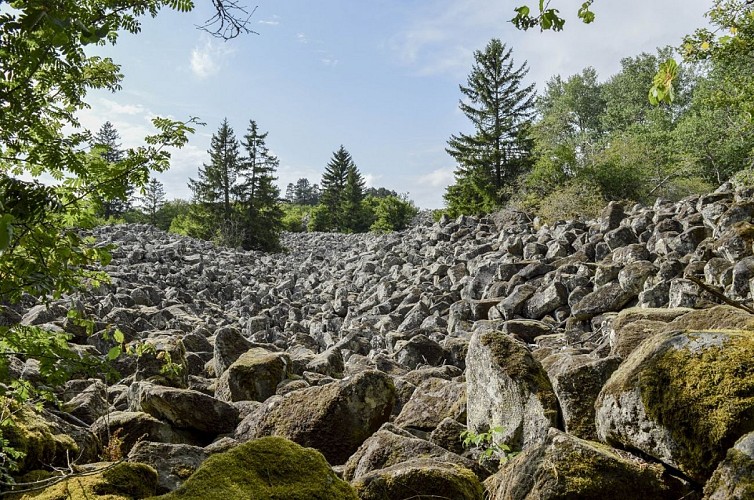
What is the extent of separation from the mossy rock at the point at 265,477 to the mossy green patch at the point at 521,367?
1770mm

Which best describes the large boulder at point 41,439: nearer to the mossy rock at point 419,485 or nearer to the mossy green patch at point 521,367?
the mossy rock at point 419,485

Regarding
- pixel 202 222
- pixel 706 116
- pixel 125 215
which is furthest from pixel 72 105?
pixel 125 215

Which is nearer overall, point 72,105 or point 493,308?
point 72,105

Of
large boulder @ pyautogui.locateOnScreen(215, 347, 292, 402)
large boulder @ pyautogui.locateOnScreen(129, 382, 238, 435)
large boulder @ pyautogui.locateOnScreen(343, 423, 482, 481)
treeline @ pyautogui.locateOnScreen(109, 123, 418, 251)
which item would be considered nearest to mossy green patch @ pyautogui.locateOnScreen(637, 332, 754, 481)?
large boulder @ pyautogui.locateOnScreen(343, 423, 482, 481)

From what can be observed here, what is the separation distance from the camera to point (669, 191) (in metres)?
22.3

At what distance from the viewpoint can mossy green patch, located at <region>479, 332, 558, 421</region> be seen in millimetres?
3715

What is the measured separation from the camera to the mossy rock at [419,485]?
2830 millimetres

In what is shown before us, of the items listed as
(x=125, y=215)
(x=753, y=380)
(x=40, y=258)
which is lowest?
(x=753, y=380)

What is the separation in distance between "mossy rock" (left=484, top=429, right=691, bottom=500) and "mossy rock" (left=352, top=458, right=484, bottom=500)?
23cm

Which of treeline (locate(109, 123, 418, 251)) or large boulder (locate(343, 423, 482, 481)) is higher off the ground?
treeline (locate(109, 123, 418, 251))

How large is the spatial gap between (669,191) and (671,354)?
22.7 metres

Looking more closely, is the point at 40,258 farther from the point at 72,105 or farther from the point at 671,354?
the point at 671,354

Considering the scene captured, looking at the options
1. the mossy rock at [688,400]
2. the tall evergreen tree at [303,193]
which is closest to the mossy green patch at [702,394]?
the mossy rock at [688,400]

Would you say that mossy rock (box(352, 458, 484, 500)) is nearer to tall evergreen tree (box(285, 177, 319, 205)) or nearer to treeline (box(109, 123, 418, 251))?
treeline (box(109, 123, 418, 251))
